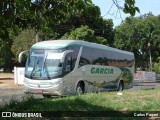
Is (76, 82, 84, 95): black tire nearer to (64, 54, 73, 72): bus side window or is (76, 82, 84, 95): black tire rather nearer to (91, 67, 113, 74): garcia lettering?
(64, 54, 73, 72): bus side window

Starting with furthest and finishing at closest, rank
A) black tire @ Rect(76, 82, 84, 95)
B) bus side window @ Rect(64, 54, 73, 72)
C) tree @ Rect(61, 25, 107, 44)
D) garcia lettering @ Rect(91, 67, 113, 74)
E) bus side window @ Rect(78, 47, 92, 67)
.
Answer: tree @ Rect(61, 25, 107, 44), garcia lettering @ Rect(91, 67, 113, 74), bus side window @ Rect(78, 47, 92, 67), black tire @ Rect(76, 82, 84, 95), bus side window @ Rect(64, 54, 73, 72)

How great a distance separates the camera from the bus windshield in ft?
63.2

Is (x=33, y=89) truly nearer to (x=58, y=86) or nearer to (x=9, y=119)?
(x=58, y=86)

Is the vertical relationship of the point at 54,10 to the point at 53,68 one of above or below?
above

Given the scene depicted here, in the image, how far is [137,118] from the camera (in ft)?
30.3

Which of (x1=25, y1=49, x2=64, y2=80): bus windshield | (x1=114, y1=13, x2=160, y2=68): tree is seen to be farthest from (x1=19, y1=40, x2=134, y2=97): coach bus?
(x1=114, y1=13, x2=160, y2=68): tree

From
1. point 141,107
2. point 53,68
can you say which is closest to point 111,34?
point 53,68

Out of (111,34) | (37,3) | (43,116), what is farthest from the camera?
(111,34)

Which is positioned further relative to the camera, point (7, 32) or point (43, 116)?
point (43, 116)

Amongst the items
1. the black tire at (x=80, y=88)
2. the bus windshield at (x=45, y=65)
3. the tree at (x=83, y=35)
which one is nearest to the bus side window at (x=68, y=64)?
the bus windshield at (x=45, y=65)

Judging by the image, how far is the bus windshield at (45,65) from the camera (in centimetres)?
1927

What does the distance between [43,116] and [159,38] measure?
70582 mm

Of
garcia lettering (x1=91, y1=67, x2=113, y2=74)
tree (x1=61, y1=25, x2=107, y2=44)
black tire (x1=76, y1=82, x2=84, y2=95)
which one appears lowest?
black tire (x1=76, y1=82, x2=84, y2=95)

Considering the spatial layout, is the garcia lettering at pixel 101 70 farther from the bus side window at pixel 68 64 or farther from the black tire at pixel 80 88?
the bus side window at pixel 68 64
